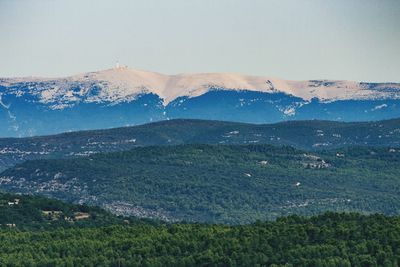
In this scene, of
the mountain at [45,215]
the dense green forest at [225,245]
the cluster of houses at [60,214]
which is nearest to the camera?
the dense green forest at [225,245]

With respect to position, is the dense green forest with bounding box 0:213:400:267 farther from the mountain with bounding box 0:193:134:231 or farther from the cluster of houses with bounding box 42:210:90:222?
the cluster of houses with bounding box 42:210:90:222

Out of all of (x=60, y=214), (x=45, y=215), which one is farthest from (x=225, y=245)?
(x=45, y=215)

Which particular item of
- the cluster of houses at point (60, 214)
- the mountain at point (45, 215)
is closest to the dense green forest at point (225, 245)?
the mountain at point (45, 215)

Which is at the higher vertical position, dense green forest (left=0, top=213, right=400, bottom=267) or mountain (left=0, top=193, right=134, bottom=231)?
dense green forest (left=0, top=213, right=400, bottom=267)

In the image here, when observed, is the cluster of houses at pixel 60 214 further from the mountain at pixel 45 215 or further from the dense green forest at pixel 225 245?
the dense green forest at pixel 225 245

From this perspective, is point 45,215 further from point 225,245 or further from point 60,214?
point 225,245

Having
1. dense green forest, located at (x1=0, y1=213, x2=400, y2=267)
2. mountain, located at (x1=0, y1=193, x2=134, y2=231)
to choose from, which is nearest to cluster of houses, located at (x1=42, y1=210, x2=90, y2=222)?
mountain, located at (x1=0, y1=193, x2=134, y2=231)

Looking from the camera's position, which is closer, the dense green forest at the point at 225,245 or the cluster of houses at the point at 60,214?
the dense green forest at the point at 225,245

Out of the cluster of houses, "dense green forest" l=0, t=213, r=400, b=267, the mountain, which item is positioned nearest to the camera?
"dense green forest" l=0, t=213, r=400, b=267

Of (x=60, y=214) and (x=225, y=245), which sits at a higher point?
(x=225, y=245)
